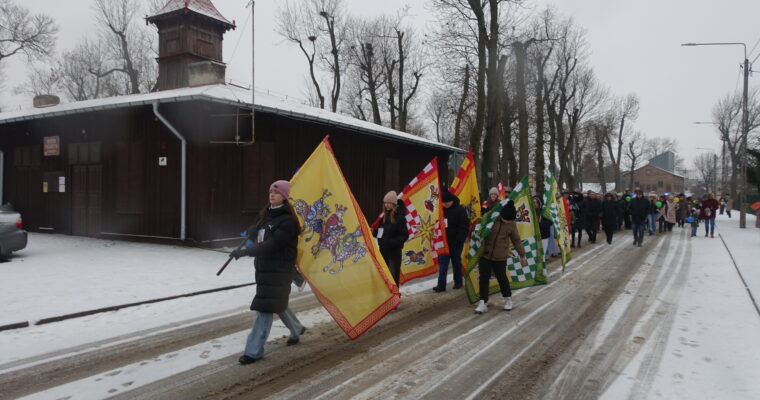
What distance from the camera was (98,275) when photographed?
9500 mm

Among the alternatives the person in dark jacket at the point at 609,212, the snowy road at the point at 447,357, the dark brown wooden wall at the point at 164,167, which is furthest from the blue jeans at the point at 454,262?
the person in dark jacket at the point at 609,212

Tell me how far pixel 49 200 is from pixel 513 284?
1556 centimetres

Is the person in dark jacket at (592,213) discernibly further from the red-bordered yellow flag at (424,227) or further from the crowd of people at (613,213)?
the red-bordered yellow flag at (424,227)

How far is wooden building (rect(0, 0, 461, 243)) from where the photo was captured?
43.8 feet

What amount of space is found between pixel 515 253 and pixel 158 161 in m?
10.5

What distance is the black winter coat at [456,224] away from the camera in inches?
344

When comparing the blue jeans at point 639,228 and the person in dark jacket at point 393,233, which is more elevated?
the person in dark jacket at point 393,233

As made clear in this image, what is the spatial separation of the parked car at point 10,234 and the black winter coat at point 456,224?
→ 373 inches

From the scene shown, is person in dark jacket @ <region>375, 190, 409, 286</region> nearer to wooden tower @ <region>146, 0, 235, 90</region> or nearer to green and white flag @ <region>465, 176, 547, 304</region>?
green and white flag @ <region>465, 176, 547, 304</region>

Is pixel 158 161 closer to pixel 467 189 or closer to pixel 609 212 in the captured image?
pixel 467 189

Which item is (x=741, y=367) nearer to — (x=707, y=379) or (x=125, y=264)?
(x=707, y=379)

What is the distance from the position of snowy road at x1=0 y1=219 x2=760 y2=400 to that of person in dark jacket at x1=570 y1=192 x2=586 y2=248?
27.9 ft

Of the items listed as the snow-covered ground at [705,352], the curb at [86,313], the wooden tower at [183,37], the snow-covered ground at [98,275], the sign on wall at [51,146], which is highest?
the wooden tower at [183,37]

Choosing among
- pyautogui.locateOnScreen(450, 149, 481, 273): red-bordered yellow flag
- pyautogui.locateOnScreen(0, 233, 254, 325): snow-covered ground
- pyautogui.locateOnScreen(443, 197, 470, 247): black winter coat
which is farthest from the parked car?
pyautogui.locateOnScreen(450, 149, 481, 273): red-bordered yellow flag
